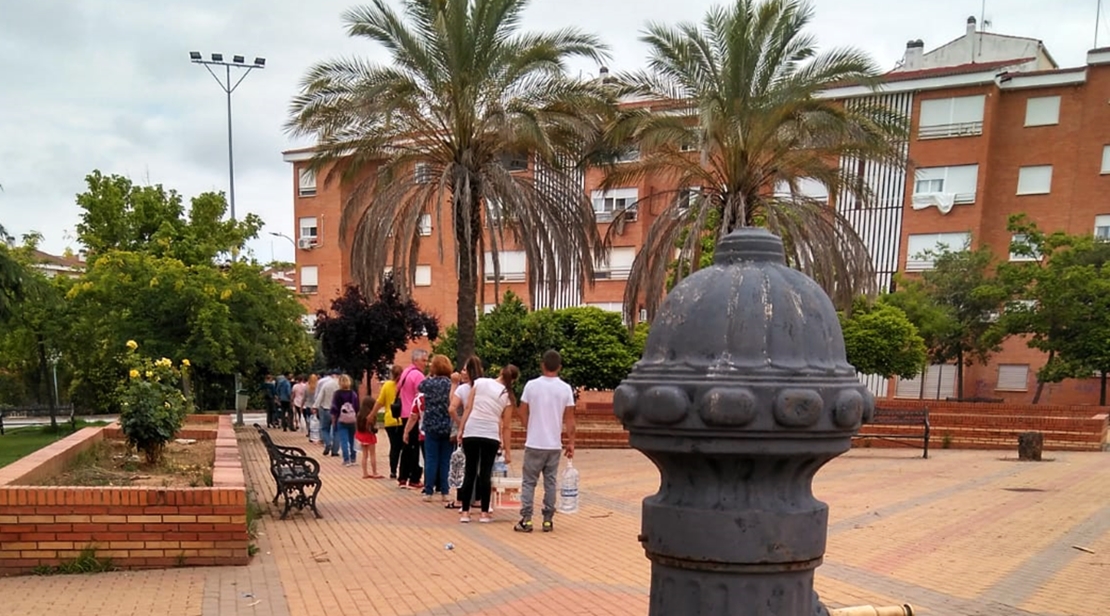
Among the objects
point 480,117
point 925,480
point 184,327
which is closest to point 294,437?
point 184,327

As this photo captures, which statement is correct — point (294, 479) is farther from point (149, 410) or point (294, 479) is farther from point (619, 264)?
point (619, 264)

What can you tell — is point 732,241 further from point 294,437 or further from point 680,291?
point 294,437

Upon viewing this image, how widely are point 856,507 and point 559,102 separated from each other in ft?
27.0

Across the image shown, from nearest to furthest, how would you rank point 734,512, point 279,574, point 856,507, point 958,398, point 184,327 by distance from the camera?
point 734,512 < point 279,574 < point 856,507 < point 184,327 < point 958,398

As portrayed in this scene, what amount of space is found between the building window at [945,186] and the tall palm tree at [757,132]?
66.0 feet

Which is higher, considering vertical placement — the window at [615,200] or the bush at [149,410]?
the window at [615,200]

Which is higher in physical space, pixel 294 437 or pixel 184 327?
pixel 184 327

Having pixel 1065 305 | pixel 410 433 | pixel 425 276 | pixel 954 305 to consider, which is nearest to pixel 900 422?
pixel 1065 305

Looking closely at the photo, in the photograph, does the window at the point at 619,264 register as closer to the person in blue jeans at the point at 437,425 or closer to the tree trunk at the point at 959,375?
the tree trunk at the point at 959,375

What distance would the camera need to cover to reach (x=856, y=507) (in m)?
9.53

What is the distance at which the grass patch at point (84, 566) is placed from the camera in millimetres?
5766

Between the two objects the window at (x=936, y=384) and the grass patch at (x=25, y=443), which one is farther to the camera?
the window at (x=936, y=384)

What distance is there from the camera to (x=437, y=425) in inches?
364

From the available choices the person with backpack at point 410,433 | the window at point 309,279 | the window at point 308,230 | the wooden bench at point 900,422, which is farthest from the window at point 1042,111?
the window at point 309,279
